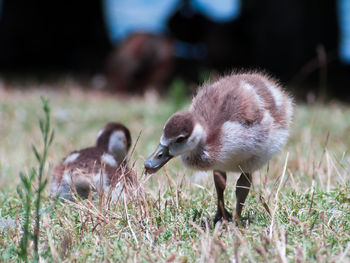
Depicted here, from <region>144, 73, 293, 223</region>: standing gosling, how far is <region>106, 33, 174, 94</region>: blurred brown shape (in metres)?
7.94

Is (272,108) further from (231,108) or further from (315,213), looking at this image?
(315,213)

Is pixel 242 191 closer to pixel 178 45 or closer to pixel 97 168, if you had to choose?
pixel 97 168

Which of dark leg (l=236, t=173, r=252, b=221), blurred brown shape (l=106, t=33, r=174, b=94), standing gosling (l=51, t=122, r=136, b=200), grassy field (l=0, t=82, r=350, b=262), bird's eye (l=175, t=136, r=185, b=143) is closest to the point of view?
grassy field (l=0, t=82, r=350, b=262)

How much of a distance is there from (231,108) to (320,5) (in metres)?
9.72

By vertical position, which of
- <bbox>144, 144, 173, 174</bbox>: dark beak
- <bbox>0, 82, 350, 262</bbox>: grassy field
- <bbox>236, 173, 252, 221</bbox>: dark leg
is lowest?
<bbox>0, 82, 350, 262</bbox>: grassy field

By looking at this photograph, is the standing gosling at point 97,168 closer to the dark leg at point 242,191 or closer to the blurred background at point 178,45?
the dark leg at point 242,191

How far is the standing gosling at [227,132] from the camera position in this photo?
2.33 metres

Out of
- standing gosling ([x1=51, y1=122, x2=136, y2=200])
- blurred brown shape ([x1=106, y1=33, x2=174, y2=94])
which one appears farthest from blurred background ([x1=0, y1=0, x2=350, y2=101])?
standing gosling ([x1=51, y1=122, x2=136, y2=200])

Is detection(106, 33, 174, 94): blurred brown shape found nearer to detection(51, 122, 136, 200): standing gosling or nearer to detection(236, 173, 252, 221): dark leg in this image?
detection(51, 122, 136, 200): standing gosling

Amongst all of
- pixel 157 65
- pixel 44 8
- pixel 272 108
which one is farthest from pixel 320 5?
pixel 272 108

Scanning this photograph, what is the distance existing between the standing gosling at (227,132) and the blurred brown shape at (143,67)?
7.94 meters

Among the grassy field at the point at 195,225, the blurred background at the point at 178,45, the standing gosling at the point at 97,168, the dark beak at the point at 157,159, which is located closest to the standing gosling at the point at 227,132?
the dark beak at the point at 157,159

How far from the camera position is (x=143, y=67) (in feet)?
34.9

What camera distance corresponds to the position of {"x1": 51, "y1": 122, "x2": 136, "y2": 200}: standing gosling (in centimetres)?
318
